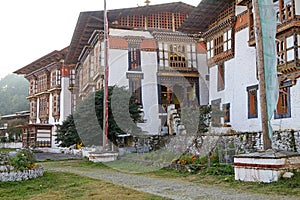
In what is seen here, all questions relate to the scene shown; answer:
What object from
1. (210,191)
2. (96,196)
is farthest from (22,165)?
(210,191)

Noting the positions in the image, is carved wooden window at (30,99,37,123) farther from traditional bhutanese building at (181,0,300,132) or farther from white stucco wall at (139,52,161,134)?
traditional bhutanese building at (181,0,300,132)

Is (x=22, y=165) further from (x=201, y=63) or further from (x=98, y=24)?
(x=201, y=63)

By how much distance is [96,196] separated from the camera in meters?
9.48

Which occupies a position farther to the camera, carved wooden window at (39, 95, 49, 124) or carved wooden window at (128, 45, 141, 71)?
carved wooden window at (39, 95, 49, 124)

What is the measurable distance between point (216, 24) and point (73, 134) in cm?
Answer: 1233

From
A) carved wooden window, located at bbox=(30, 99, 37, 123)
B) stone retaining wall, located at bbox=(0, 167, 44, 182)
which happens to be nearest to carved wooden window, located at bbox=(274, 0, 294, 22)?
stone retaining wall, located at bbox=(0, 167, 44, 182)

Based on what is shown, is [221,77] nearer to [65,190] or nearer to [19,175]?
[19,175]

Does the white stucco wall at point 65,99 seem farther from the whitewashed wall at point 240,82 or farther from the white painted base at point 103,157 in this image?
the white painted base at point 103,157

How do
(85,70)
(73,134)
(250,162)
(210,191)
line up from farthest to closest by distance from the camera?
(85,70)
(73,134)
(250,162)
(210,191)

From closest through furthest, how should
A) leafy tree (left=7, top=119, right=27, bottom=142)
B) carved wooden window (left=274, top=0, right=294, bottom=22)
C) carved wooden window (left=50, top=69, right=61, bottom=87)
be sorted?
1. carved wooden window (left=274, top=0, right=294, bottom=22)
2. carved wooden window (left=50, top=69, right=61, bottom=87)
3. leafy tree (left=7, top=119, right=27, bottom=142)

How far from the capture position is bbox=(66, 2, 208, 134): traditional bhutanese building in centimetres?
2959

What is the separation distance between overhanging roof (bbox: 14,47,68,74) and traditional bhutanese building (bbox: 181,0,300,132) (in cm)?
1749

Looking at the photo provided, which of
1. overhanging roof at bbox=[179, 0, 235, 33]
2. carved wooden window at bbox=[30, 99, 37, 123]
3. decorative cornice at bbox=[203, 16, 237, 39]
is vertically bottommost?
carved wooden window at bbox=[30, 99, 37, 123]

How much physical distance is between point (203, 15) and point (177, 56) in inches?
169
